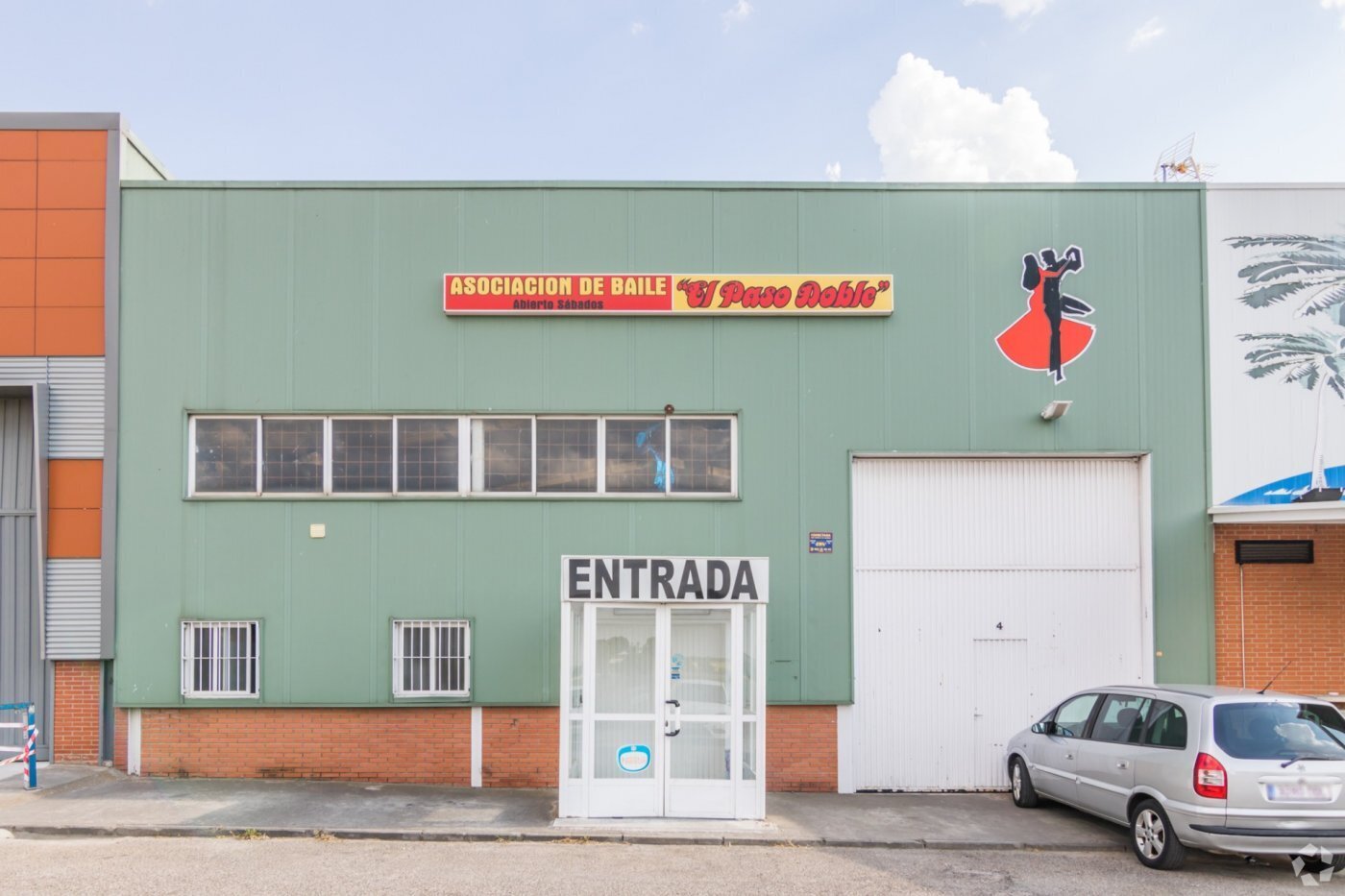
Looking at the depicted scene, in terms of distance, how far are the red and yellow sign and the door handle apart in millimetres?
4672

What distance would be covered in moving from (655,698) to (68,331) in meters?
8.39

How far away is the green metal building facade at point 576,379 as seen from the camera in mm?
11352

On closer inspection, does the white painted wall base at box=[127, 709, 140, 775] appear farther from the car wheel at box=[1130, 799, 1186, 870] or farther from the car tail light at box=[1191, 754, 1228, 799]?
the car tail light at box=[1191, 754, 1228, 799]

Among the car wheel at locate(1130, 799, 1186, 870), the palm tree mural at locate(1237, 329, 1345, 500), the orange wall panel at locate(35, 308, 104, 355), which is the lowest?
the car wheel at locate(1130, 799, 1186, 870)

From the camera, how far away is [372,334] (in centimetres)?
1159

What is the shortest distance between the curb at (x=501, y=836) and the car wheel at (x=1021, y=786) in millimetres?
1445

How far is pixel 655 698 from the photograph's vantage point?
9.62m

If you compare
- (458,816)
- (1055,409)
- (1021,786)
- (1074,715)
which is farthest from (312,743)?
(1055,409)

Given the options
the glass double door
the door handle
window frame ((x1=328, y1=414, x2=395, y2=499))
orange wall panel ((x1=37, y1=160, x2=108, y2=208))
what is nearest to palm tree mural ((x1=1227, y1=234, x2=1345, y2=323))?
the glass double door

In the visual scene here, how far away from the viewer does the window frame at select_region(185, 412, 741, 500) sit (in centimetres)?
1147

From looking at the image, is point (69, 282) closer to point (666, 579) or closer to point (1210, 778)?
point (666, 579)

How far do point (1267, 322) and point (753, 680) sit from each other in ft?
26.1

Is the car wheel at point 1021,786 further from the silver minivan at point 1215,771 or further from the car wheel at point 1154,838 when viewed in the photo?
the car wheel at point 1154,838

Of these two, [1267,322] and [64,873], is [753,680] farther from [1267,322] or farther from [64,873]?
[1267,322]
